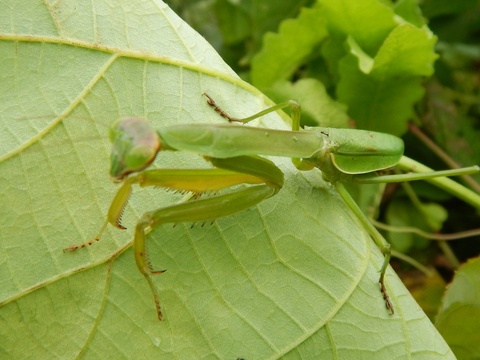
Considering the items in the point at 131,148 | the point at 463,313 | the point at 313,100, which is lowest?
the point at 463,313

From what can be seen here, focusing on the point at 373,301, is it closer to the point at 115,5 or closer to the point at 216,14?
the point at 115,5

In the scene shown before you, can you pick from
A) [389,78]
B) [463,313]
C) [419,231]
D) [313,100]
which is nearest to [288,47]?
[313,100]

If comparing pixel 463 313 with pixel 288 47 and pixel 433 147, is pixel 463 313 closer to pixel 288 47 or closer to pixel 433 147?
pixel 433 147

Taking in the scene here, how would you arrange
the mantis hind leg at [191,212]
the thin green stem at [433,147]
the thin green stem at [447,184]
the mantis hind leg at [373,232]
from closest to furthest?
1. the mantis hind leg at [191,212]
2. the mantis hind leg at [373,232]
3. the thin green stem at [447,184]
4. the thin green stem at [433,147]

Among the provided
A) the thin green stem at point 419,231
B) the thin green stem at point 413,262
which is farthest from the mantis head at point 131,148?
the thin green stem at point 413,262

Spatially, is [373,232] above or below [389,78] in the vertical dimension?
below

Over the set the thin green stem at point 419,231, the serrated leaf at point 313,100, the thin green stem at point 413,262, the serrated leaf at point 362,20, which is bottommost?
the thin green stem at point 413,262

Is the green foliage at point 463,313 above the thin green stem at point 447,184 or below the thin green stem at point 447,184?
below

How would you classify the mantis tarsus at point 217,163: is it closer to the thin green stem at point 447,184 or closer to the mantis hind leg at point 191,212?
the mantis hind leg at point 191,212

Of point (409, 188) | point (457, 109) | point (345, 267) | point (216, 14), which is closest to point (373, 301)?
point (345, 267)
